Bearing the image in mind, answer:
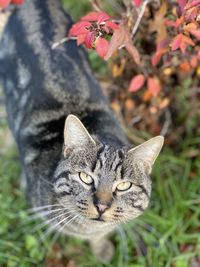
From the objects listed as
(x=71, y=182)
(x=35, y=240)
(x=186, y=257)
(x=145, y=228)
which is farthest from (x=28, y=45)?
(x=186, y=257)

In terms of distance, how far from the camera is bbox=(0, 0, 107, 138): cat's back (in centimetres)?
293

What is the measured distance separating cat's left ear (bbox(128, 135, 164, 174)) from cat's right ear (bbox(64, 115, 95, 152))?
220 mm

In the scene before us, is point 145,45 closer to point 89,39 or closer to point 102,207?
point 89,39

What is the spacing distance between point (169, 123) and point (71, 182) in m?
1.51

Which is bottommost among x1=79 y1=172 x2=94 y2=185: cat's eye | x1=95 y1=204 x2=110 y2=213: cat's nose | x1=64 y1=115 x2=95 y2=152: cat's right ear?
x1=95 y1=204 x2=110 y2=213: cat's nose

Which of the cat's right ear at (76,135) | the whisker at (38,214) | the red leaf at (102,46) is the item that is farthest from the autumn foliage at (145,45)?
the whisker at (38,214)

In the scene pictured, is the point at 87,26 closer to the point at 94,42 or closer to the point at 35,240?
the point at 94,42

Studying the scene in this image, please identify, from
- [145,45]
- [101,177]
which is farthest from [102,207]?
[145,45]

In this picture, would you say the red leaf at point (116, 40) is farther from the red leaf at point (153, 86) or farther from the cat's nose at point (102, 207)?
the red leaf at point (153, 86)

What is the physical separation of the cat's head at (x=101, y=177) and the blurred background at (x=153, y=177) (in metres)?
0.70

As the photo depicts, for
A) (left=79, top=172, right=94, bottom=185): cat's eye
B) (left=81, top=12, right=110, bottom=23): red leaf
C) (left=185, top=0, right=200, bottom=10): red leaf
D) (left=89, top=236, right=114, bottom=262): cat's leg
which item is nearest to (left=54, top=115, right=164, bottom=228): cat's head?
(left=79, top=172, right=94, bottom=185): cat's eye

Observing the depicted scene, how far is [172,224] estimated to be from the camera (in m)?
3.29

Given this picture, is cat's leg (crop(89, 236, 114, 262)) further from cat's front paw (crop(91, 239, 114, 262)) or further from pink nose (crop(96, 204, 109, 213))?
pink nose (crop(96, 204, 109, 213))

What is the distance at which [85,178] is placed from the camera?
2.37m
